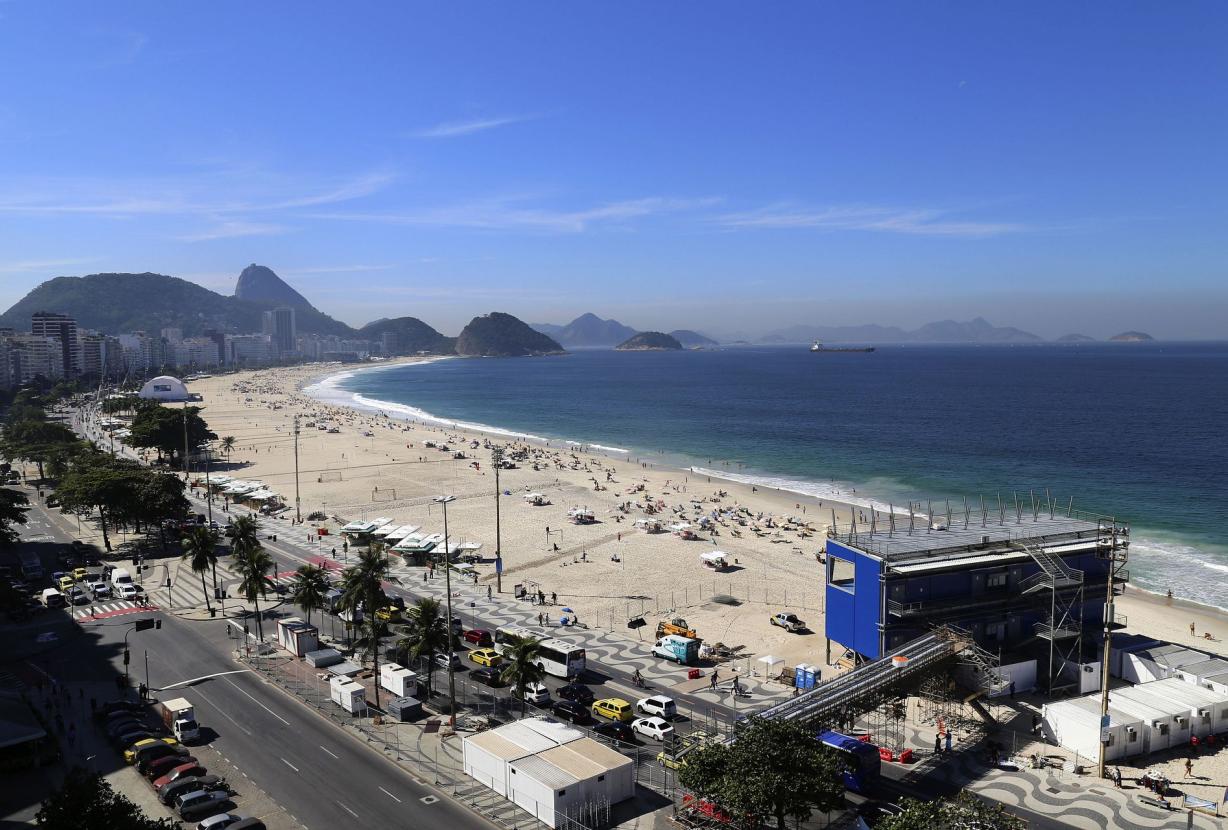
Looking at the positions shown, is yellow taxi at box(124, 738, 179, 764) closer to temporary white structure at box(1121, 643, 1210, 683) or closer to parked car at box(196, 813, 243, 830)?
parked car at box(196, 813, 243, 830)

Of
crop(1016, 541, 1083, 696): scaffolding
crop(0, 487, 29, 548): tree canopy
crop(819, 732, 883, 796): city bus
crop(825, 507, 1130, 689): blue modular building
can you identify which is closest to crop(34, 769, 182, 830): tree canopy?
crop(819, 732, 883, 796): city bus

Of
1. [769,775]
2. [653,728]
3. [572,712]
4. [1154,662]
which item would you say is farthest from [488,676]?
[1154,662]

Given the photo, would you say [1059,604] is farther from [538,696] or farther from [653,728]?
[538,696]

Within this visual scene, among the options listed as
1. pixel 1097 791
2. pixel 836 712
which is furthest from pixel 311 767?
pixel 1097 791

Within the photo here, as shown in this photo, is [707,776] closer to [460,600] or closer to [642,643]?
[642,643]

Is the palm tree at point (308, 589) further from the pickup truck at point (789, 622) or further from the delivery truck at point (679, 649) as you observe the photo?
the pickup truck at point (789, 622)

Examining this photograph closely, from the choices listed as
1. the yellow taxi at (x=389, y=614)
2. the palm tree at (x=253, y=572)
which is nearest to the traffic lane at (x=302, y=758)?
the palm tree at (x=253, y=572)

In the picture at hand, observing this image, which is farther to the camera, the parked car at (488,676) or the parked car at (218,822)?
the parked car at (488,676)
